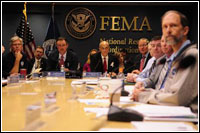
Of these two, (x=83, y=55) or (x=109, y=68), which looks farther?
(x=83, y=55)

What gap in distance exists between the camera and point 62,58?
5070 mm

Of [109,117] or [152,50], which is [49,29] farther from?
[109,117]

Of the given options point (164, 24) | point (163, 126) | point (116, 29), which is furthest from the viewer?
point (116, 29)

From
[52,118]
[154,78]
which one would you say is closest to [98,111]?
[52,118]

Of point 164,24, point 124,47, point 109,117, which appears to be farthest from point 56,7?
point 109,117

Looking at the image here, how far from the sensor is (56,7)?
8047mm

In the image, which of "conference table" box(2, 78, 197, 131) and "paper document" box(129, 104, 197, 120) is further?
"paper document" box(129, 104, 197, 120)

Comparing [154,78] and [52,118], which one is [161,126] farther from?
[154,78]

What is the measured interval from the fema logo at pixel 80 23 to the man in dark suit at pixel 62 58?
3060mm

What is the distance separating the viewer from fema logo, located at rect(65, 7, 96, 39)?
26.3 feet

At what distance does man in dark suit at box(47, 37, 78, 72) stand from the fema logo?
3.06 metres

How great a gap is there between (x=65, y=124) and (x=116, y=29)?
277 inches

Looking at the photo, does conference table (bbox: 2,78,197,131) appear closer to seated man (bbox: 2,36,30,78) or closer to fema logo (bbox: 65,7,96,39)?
seated man (bbox: 2,36,30,78)

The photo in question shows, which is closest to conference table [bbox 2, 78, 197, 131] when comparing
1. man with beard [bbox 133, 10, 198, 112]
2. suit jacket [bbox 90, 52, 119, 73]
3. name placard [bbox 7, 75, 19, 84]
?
man with beard [bbox 133, 10, 198, 112]
